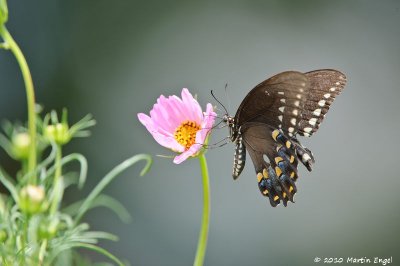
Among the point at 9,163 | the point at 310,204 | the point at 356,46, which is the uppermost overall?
the point at 356,46

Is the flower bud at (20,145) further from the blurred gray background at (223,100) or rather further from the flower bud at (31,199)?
the blurred gray background at (223,100)

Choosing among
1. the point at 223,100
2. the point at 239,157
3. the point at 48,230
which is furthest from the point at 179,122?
the point at 223,100

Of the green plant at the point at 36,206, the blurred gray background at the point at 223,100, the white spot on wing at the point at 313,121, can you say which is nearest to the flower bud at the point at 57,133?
the green plant at the point at 36,206

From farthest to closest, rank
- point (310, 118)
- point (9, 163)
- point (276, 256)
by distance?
1. point (276, 256)
2. point (9, 163)
3. point (310, 118)

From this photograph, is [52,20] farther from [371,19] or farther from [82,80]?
[371,19]

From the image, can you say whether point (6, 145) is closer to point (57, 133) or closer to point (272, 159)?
point (57, 133)

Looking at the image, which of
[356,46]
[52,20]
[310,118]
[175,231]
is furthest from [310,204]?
[310,118]
